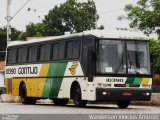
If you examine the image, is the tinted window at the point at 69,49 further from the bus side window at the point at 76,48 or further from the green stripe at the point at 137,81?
the green stripe at the point at 137,81

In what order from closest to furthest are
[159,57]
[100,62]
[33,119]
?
[33,119] → [100,62] → [159,57]

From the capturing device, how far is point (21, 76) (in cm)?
3559

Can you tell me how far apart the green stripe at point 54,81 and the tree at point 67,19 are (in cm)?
6521

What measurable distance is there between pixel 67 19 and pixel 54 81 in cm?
6783

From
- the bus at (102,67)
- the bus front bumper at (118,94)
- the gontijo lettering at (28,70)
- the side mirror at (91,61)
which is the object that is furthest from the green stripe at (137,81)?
the gontijo lettering at (28,70)

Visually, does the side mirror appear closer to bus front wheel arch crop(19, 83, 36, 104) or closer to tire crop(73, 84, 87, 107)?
tire crop(73, 84, 87, 107)

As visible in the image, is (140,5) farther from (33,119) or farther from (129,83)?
(33,119)

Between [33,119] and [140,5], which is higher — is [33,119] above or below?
below

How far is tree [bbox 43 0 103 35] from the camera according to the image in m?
98.1

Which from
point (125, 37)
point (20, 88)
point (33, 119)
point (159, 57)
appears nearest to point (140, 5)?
point (159, 57)

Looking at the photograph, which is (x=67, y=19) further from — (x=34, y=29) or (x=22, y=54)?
(x=22, y=54)

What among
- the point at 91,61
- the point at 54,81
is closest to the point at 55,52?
the point at 54,81

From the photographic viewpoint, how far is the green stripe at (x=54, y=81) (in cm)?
3075

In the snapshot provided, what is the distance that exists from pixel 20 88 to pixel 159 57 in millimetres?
18822
